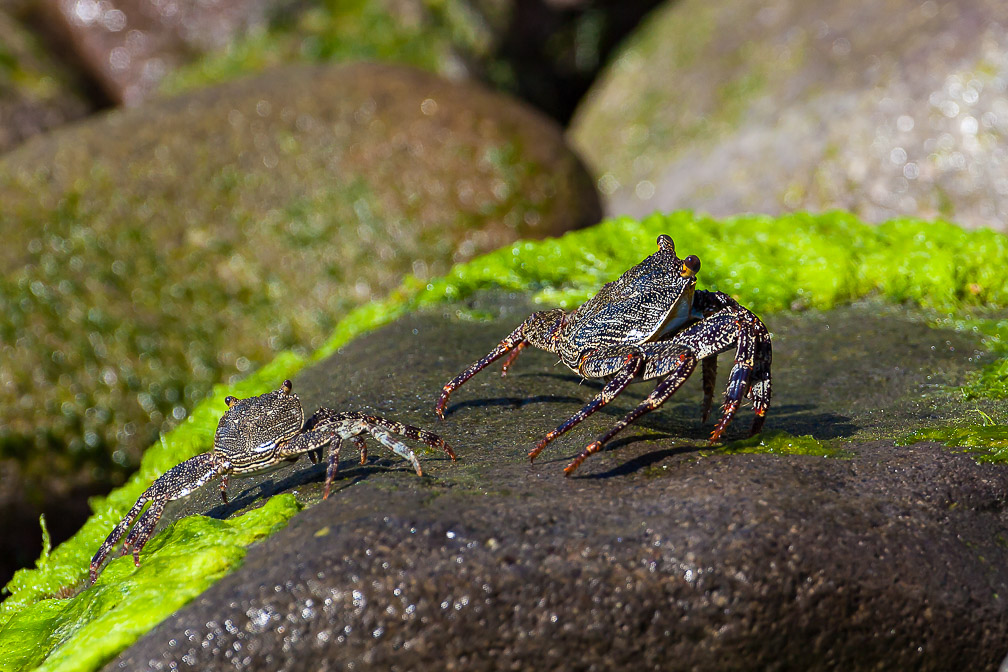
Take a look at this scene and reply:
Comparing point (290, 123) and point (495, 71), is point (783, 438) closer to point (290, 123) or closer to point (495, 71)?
point (290, 123)

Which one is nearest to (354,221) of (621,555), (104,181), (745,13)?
Answer: (104,181)

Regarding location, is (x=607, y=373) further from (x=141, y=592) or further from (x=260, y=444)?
(x=141, y=592)

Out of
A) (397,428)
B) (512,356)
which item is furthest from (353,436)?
(512,356)

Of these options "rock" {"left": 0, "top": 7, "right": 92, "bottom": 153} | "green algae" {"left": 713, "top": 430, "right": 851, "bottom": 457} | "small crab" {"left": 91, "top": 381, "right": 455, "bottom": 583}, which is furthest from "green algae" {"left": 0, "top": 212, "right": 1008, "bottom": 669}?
"rock" {"left": 0, "top": 7, "right": 92, "bottom": 153}

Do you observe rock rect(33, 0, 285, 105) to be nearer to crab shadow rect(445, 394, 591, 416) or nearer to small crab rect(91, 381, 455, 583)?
crab shadow rect(445, 394, 591, 416)

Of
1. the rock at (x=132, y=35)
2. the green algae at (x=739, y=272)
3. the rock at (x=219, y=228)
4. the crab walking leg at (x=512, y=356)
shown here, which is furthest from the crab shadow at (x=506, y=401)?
the rock at (x=132, y=35)

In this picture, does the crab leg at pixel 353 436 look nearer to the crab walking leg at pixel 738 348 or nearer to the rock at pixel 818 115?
the crab walking leg at pixel 738 348
